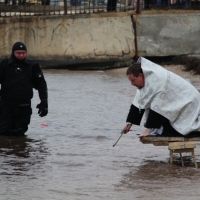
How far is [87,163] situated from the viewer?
9586mm

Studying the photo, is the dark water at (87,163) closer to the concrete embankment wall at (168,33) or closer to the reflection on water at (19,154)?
the reflection on water at (19,154)

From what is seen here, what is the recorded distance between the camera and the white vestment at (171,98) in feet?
30.7

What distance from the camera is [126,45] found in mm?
24641

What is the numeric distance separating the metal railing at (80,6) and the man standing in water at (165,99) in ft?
50.4

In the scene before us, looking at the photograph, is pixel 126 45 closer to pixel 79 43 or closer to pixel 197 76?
pixel 79 43

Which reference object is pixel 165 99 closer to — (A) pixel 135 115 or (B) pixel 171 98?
(B) pixel 171 98

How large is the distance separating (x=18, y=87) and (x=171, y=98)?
115 inches

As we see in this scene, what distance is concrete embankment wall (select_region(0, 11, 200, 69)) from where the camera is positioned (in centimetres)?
2453

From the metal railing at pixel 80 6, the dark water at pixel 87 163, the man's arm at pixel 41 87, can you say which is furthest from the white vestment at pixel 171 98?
the metal railing at pixel 80 6

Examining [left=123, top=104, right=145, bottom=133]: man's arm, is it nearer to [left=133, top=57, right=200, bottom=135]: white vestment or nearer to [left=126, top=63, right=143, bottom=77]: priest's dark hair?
[left=133, top=57, right=200, bottom=135]: white vestment

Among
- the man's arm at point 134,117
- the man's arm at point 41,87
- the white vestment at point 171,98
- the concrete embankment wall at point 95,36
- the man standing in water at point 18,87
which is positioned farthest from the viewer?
the concrete embankment wall at point 95,36

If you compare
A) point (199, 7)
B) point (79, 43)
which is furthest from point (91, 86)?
point (199, 7)

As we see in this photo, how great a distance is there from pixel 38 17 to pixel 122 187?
16909mm

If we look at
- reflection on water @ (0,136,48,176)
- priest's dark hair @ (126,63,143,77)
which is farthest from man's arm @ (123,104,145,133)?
reflection on water @ (0,136,48,176)
